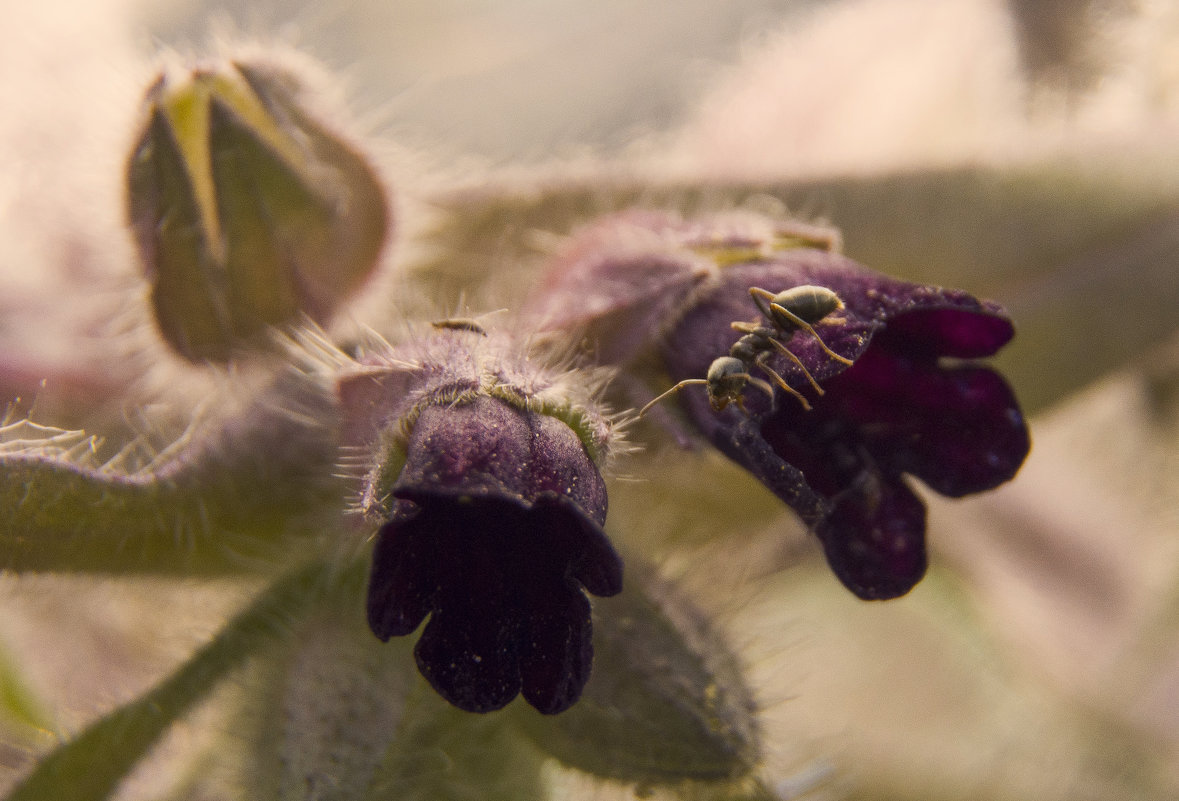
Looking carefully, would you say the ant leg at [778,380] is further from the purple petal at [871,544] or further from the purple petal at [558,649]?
the purple petal at [558,649]

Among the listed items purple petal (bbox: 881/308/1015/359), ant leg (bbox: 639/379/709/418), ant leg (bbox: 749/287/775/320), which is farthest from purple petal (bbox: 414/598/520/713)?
purple petal (bbox: 881/308/1015/359)

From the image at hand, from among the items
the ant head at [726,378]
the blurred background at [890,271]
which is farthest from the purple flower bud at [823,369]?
the blurred background at [890,271]

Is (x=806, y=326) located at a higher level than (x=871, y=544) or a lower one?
higher

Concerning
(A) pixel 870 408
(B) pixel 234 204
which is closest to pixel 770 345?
(A) pixel 870 408

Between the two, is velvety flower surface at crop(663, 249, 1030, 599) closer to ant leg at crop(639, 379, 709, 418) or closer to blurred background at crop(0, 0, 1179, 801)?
ant leg at crop(639, 379, 709, 418)

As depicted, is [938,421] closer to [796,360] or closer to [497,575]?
[796,360]
